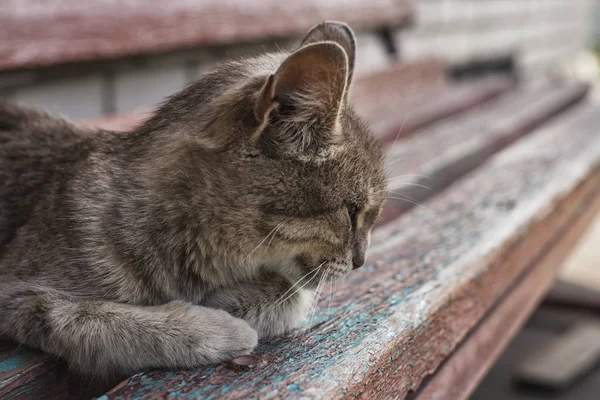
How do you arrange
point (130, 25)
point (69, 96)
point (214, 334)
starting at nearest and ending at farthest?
point (214, 334)
point (130, 25)
point (69, 96)

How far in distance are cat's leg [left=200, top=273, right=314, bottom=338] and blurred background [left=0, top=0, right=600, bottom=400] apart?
24.8 inches

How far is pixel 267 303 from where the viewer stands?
149 centimetres

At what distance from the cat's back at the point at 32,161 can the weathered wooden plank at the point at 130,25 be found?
25.6 inches

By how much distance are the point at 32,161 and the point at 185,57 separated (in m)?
2.04

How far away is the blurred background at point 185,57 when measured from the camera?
2.63 m

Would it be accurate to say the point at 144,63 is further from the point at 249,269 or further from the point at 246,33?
the point at 249,269

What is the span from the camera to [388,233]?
2.12 m

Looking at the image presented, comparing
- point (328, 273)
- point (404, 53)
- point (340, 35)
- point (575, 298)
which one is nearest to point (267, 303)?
point (328, 273)

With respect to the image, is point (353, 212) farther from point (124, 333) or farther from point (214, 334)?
point (124, 333)

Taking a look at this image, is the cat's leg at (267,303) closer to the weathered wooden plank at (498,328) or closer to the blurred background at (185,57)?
the weathered wooden plank at (498,328)

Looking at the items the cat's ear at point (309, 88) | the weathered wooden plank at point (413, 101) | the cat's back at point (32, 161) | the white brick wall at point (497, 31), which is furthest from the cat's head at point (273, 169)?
the white brick wall at point (497, 31)

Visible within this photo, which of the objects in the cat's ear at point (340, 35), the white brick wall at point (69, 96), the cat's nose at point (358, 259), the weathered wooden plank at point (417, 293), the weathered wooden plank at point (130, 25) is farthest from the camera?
the white brick wall at point (69, 96)

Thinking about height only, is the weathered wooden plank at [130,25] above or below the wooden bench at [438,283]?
above

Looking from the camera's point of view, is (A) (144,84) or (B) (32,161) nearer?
(B) (32,161)
